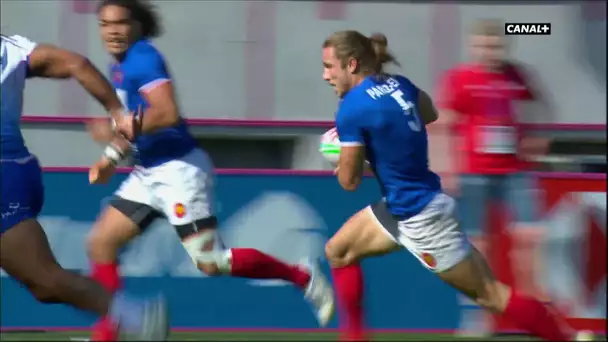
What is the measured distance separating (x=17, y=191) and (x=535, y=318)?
2441 millimetres

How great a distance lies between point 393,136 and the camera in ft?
21.2

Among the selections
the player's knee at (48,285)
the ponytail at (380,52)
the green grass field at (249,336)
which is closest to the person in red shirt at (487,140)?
the green grass field at (249,336)

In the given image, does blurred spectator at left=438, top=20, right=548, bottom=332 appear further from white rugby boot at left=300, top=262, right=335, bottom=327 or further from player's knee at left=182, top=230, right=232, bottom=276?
player's knee at left=182, top=230, right=232, bottom=276

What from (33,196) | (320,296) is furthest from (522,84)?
(33,196)

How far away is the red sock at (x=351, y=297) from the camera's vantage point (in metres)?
7.04

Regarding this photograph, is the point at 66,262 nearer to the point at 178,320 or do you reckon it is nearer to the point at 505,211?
the point at 178,320

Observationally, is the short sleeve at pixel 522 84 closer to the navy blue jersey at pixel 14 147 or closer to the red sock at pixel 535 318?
the red sock at pixel 535 318

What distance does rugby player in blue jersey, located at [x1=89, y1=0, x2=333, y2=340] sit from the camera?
273 inches

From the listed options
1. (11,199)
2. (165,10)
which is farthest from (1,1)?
(11,199)

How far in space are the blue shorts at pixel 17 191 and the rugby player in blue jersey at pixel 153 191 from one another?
50.4 inches

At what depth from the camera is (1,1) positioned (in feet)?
38.1

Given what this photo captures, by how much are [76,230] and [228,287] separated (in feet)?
3.18

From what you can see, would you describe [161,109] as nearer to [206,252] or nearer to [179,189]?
[179,189]

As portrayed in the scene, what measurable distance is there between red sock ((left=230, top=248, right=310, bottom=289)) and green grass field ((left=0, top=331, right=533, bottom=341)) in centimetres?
121
